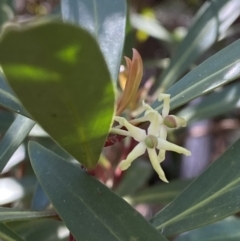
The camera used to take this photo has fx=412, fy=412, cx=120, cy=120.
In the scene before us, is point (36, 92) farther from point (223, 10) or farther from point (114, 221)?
point (223, 10)

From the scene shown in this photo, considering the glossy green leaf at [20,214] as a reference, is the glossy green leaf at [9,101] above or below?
above

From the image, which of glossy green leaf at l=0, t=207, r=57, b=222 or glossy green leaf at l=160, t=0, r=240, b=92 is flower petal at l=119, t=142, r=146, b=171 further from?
glossy green leaf at l=160, t=0, r=240, b=92

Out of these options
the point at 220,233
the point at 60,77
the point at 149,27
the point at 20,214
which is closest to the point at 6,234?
the point at 20,214

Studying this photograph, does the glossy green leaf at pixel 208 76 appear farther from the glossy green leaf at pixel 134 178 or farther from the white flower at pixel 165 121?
the glossy green leaf at pixel 134 178

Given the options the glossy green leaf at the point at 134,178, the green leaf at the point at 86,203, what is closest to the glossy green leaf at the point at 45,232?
the glossy green leaf at the point at 134,178

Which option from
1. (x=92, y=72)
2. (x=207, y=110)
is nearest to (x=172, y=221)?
(x=92, y=72)

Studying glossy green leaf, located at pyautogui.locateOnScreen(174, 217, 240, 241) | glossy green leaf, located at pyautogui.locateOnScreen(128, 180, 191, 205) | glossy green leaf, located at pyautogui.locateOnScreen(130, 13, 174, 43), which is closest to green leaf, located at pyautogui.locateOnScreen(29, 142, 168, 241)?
glossy green leaf, located at pyautogui.locateOnScreen(174, 217, 240, 241)
